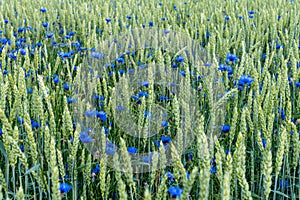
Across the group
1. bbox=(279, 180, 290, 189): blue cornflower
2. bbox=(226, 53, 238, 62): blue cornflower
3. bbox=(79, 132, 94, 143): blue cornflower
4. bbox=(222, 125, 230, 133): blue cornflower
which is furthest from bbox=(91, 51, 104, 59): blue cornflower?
bbox=(279, 180, 290, 189): blue cornflower

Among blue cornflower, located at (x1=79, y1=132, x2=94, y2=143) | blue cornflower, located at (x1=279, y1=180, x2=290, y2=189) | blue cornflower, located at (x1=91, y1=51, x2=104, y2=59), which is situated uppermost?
blue cornflower, located at (x1=91, y1=51, x2=104, y2=59)

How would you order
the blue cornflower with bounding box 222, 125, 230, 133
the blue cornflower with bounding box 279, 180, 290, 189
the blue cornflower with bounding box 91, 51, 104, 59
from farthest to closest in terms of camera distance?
the blue cornflower with bounding box 91, 51, 104, 59
the blue cornflower with bounding box 222, 125, 230, 133
the blue cornflower with bounding box 279, 180, 290, 189

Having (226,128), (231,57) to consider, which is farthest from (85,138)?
(231,57)

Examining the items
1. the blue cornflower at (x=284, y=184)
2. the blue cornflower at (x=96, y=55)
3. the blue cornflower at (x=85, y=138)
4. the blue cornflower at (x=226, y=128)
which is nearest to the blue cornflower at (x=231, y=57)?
the blue cornflower at (x=96, y=55)

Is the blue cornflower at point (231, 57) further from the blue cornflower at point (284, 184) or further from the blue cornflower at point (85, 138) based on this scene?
the blue cornflower at point (85, 138)

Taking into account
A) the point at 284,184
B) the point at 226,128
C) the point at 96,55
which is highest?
the point at 96,55

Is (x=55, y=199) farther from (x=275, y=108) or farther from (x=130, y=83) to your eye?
(x=130, y=83)

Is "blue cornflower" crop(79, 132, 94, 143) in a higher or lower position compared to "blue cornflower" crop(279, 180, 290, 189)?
higher

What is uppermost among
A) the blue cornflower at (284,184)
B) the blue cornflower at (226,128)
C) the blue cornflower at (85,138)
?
the blue cornflower at (226,128)

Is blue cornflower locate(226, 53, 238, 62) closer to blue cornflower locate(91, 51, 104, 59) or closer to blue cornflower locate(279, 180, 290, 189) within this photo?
blue cornflower locate(91, 51, 104, 59)

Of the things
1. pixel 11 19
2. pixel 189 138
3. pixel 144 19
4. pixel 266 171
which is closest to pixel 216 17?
pixel 144 19

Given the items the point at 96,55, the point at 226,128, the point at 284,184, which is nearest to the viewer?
the point at 284,184

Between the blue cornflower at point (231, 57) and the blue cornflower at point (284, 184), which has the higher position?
the blue cornflower at point (231, 57)

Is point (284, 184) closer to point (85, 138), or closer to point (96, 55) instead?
point (85, 138)
